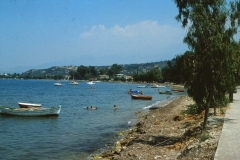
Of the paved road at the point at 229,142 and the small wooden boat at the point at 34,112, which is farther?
the small wooden boat at the point at 34,112

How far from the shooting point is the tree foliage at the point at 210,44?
13211mm

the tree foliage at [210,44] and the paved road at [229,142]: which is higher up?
the tree foliage at [210,44]

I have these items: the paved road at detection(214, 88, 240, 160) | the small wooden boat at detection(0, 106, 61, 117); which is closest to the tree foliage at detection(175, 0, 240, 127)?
the paved road at detection(214, 88, 240, 160)

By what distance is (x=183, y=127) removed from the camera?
18.4m

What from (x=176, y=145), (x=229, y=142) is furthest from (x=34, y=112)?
(x=229, y=142)

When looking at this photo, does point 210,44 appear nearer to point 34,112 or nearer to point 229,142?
point 229,142

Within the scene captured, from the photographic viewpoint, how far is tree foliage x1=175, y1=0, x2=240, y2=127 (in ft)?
43.3

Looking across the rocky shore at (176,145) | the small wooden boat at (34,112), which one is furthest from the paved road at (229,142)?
the small wooden boat at (34,112)

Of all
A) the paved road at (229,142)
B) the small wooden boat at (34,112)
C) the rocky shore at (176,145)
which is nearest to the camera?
the paved road at (229,142)

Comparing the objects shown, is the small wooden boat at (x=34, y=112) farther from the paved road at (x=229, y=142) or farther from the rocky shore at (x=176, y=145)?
the paved road at (x=229, y=142)

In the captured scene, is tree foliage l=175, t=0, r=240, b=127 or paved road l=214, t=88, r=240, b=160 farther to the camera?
tree foliage l=175, t=0, r=240, b=127

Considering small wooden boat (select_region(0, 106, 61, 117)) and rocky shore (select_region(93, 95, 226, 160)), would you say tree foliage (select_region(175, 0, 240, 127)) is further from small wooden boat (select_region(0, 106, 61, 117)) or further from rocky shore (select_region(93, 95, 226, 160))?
small wooden boat (select_region(0, 106, 61, 117))

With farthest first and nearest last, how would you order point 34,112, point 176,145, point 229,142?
point 34,112 < point 176,145 < point 229,142

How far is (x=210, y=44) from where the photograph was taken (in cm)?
1320
